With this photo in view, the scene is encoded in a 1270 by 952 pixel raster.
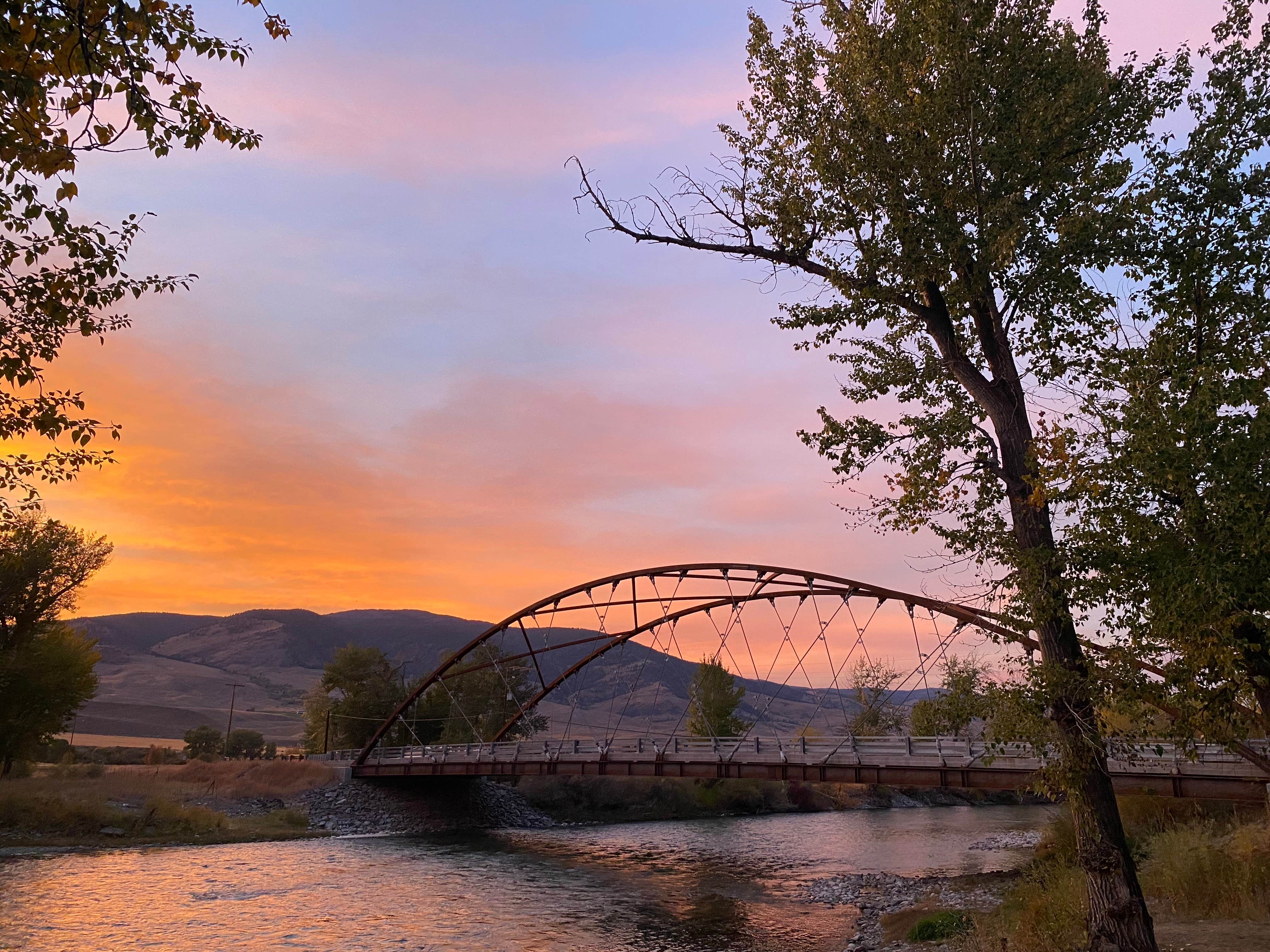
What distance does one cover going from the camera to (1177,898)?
19.1 meters

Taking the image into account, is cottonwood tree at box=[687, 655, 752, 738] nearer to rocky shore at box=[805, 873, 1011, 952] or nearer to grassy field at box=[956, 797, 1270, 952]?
rocky shore at box=[805, 873, 1011, 952]

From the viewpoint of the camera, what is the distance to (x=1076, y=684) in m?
13.4

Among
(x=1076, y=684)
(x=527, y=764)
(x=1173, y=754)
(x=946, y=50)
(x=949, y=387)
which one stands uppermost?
(x=946, y=50)

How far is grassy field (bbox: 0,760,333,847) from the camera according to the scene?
38.2 metres

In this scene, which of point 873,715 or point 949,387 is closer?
point 949,387

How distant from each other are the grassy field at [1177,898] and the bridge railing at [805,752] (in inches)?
89.3

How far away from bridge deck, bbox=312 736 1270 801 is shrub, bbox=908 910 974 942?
4209mm

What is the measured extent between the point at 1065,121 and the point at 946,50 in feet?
7.84

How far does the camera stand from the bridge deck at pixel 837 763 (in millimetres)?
27656

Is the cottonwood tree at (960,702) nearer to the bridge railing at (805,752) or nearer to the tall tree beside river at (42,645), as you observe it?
the bridge railing at (805,752)

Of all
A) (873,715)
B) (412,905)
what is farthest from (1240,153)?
(873,715)

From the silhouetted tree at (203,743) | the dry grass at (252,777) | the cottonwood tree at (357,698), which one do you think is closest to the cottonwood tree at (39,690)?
the dry grass at (252,777)

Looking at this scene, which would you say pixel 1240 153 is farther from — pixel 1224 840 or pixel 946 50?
pixel 1224 840

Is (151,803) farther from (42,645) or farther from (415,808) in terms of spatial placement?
(415,808)
